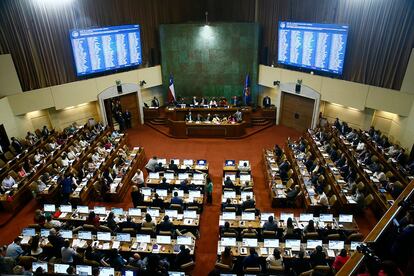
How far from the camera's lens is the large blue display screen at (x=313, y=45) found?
15648 mm

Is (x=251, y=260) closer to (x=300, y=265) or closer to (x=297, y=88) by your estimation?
(x=300, y=265)

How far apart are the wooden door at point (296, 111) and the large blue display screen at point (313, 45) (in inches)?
83.0

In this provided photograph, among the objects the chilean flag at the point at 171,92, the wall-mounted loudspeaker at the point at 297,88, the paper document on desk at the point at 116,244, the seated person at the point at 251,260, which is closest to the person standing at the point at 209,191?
the paper document on desk at the point at 116,244

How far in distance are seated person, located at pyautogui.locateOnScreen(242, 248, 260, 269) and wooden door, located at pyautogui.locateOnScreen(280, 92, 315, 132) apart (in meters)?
12.4

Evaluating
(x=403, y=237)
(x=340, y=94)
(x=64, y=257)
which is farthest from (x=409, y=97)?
(x=64, y=257)

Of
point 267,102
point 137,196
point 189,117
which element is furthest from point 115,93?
point 137,196

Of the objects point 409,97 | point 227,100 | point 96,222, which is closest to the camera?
point 96,222

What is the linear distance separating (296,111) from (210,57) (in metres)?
6.32

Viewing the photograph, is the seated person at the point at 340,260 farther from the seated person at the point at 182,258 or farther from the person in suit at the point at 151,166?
the person in suit at the point at 151,166

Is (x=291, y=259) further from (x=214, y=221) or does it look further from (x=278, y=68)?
(x=278, y=68)

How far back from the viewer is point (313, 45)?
16.7 meters

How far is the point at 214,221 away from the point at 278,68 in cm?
1136

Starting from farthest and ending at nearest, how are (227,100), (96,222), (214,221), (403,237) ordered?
1. (227,100)
2. (214,221)
3. (96,222)
4. (403,237)

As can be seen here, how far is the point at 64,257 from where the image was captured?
27.2ft
